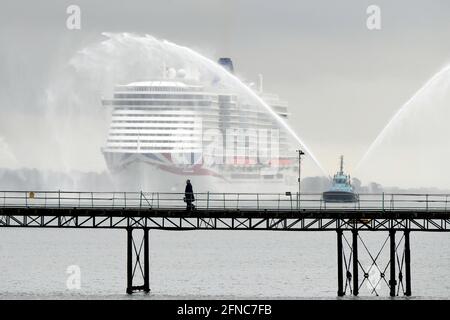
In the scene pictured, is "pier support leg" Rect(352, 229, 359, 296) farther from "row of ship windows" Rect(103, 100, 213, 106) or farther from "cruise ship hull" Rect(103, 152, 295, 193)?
"row of ship windows" Rect(103, 100, 213, 106)

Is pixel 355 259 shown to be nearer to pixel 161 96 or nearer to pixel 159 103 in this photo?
pixel 159 103

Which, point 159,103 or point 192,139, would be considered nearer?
point 192,139

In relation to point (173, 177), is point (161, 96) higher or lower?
higher

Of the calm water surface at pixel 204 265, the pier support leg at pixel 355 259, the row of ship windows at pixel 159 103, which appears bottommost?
the calm water surface at pixel 204 265

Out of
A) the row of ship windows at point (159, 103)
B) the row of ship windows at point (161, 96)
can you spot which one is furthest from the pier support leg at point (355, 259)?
the row of ship windows at point (161, 96)

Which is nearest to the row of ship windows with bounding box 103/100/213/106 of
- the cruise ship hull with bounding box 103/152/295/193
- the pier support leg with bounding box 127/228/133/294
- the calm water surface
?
the cruise ship hull with bounding box 103/152/295/193

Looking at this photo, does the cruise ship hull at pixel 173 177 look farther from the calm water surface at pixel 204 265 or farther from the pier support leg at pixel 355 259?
the pier support leg at pixel 355 259

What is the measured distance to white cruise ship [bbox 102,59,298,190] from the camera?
183 metres

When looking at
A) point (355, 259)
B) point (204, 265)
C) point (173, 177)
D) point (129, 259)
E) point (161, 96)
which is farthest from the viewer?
point (161, 96)

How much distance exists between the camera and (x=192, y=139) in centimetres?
18788

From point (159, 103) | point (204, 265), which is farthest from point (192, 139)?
point (204, 265)

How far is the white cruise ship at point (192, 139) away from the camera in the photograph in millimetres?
183000
